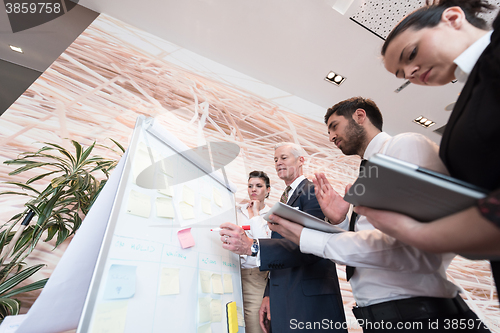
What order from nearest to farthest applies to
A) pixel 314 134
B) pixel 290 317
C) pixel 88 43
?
pixel 290 317, pixel 88 43, pixel 314 134

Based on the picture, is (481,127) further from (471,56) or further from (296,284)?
(296,284)

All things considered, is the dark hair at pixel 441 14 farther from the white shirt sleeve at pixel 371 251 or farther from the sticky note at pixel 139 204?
the sticky note at pixel 139 204

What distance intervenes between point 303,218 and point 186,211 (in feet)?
1.81

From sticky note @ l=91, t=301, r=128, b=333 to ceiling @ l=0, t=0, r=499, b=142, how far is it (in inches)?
96.1

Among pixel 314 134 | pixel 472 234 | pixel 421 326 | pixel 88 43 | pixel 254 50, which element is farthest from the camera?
pixel 314 134

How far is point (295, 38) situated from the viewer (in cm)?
245

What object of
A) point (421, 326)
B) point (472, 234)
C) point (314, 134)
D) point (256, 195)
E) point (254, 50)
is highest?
point (254, 50)

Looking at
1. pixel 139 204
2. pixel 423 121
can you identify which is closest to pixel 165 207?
pixel 139 204

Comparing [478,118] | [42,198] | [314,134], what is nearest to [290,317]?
[478,118]

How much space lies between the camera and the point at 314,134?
303 centimetres

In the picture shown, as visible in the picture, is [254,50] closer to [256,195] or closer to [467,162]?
[256,195]

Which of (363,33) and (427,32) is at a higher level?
(363,33)

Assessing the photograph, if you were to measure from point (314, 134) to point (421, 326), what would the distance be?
2.51 meters

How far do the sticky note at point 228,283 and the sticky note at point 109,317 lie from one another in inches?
21.2
